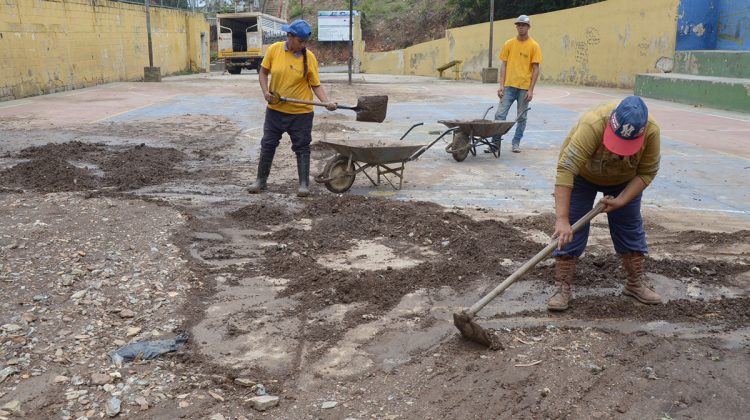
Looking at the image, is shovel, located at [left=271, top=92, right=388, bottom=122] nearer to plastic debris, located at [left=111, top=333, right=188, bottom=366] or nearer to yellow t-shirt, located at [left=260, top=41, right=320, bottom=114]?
yellow t-shirt, located at [left=260, top=41, right=320, bottom=114]

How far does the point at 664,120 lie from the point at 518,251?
9321mm

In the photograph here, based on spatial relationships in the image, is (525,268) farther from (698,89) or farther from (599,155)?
(698,89)

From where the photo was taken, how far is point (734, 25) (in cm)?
A: 1823

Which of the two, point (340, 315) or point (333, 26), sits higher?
point (333, 26)

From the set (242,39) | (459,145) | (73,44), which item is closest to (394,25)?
(242,39)

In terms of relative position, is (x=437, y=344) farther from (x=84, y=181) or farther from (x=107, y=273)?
(x=84, y=181)

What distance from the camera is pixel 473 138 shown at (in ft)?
28.9

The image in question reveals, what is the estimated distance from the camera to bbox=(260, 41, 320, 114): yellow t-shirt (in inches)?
266

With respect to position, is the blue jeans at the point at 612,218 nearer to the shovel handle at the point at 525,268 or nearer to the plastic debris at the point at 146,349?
the shovel handle at the point at 525,268

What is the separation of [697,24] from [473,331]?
1859cm

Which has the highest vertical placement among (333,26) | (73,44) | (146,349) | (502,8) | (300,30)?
(502,8)

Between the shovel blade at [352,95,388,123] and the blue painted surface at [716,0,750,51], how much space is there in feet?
46.8

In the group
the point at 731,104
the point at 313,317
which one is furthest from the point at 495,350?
the point at 731,104

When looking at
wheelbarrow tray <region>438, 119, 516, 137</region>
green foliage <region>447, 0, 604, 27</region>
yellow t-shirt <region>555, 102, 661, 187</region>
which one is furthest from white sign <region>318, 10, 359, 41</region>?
yellow t-shirt <region>555, 102, 661, 187</region>
